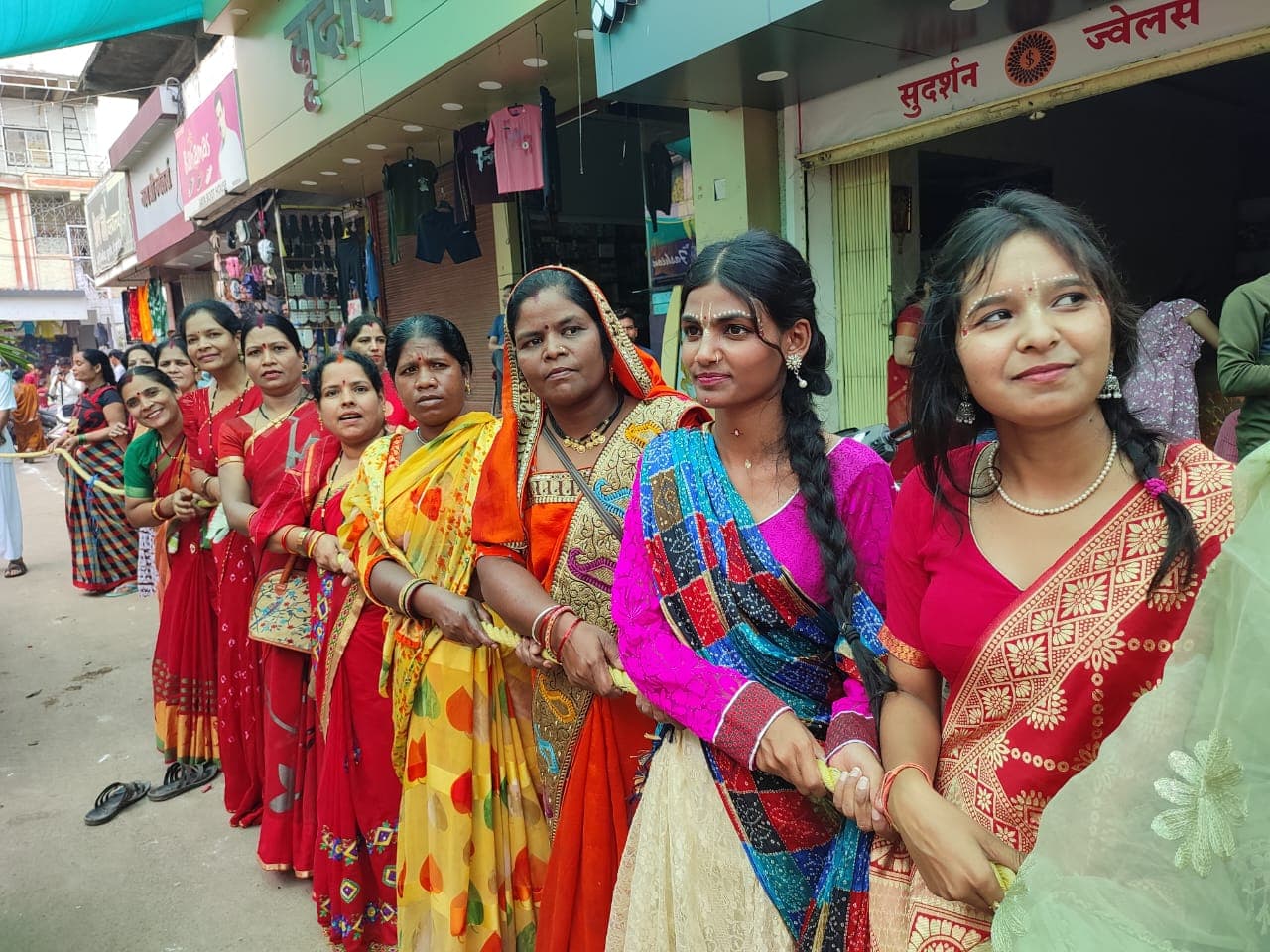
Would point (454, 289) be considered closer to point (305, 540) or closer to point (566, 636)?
point (305, 540)

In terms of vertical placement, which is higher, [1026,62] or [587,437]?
[1026,62]

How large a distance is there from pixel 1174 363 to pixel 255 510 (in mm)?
3888

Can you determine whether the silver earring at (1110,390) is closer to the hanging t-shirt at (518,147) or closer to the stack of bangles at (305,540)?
the stack of bangles at (305,540)

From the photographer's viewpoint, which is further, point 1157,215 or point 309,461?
point 1157,215

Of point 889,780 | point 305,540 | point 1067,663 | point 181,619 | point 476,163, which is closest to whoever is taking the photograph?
point 1067,663

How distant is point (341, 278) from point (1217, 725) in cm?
1062

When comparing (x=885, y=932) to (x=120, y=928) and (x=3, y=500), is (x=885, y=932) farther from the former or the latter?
(x=3, y=500)

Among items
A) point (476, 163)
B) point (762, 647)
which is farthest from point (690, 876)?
point (476, 163)

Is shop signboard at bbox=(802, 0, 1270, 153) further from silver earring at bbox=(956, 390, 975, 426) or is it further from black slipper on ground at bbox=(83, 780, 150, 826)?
black slipper on ground at bbox=(83, 780, 150, 826)

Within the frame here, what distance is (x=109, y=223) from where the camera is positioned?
1741 cm

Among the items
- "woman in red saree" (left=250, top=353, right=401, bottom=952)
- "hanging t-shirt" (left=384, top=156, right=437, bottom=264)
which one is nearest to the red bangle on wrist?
"woman in red saree" (left=250, top=353, right=401, bottom=952)

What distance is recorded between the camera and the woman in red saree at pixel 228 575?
341 cm

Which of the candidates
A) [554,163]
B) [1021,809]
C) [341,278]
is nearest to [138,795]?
[1021,809]

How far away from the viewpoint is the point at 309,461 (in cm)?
294
